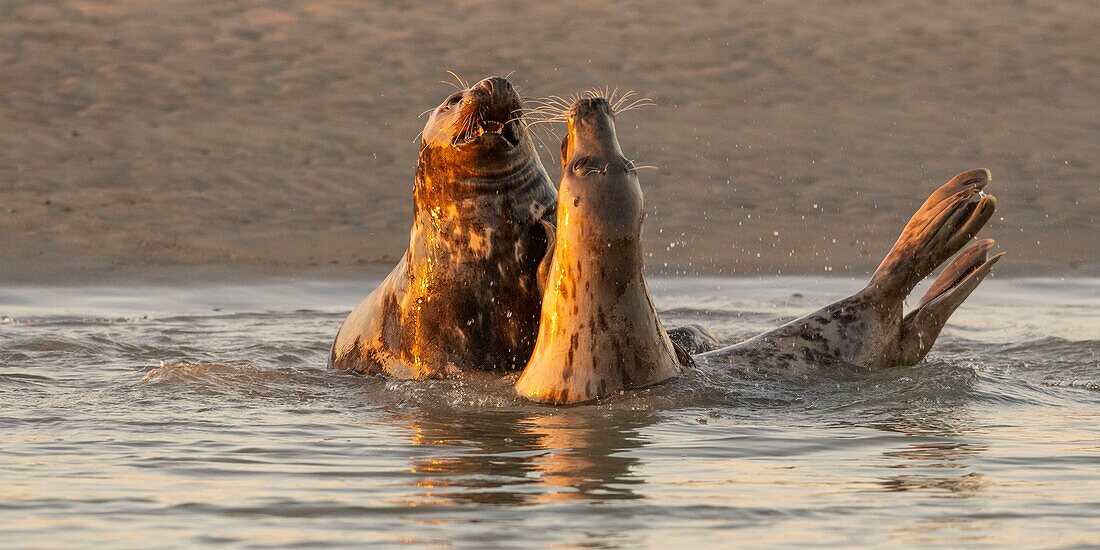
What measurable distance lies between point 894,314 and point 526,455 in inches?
85.2

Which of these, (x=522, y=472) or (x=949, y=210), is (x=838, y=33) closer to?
(x=949, y=210)

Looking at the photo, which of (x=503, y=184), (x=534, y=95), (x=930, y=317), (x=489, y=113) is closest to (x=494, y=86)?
(x=489, y=113)

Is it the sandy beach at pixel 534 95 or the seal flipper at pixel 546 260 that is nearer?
the seal flipper at pixel 546 260

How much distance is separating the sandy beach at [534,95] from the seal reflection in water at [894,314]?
4992 millimetres

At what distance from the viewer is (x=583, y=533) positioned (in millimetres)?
4430

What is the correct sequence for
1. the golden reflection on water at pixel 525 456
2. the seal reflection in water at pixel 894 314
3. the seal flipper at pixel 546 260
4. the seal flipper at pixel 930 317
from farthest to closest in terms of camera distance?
the seal flipper at pixel 930 317, the seal reflection in water at pixel 894 314, the seal flipper at pixel 546 260, the golden reflection on water at pixel 525 456

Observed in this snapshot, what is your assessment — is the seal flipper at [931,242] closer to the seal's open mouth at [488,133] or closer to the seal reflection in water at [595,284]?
the seal reflection in water at [595,284]

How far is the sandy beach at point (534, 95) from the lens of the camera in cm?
1262

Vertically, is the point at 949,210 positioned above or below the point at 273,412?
above

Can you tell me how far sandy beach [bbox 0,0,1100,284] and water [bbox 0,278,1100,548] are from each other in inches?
172

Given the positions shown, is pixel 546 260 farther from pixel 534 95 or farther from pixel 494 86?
pixel 534 95

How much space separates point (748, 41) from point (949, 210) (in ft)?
35.1

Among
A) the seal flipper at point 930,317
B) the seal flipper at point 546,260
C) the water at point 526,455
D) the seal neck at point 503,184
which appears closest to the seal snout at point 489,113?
the seal neck at point 503,184

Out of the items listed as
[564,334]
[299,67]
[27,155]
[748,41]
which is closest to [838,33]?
[748,41]
